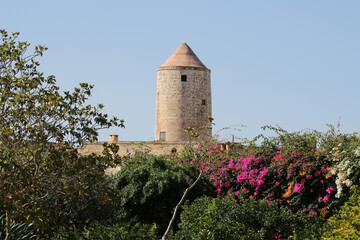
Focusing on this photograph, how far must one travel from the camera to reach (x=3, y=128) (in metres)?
9.88

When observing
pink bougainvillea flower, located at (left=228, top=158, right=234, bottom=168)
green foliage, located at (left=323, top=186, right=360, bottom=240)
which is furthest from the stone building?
green foliage, located at (left=323, top=186, right=360, bottom=240)

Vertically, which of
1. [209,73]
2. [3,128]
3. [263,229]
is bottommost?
[263,229]

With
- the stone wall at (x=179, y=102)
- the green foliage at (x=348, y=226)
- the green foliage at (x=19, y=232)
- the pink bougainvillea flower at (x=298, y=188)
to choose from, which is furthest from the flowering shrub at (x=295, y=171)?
the stone wall at (x=179, y=102)

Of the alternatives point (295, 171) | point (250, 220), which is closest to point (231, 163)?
point (295, 171)

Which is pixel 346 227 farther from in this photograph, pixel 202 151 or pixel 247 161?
pixel 202 151

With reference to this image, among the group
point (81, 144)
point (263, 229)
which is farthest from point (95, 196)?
point (263, 229)

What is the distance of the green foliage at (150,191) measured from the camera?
550 inches

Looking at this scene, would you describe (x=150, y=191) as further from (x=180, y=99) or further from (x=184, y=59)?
(x=184, y=59)

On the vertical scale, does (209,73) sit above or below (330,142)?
above

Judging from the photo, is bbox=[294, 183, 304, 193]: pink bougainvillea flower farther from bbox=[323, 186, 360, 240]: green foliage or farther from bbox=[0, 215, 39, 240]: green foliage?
bbox=[0, 215, 39, 240]: green foliage

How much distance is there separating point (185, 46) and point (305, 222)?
35.0 metres

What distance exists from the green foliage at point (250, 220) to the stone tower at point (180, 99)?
97.2 feet

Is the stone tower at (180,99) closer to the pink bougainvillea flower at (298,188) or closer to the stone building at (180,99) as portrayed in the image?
the stone building at (180,99)

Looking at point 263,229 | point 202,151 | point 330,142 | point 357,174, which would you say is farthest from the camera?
point 202,151
